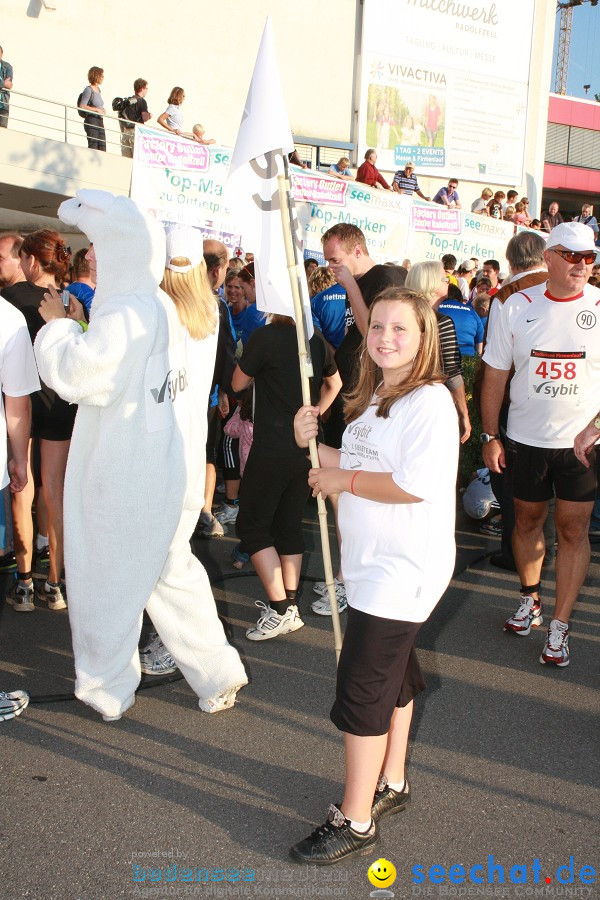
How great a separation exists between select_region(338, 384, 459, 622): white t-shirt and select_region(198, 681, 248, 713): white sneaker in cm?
129

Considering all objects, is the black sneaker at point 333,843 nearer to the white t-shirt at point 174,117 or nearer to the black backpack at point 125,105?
the white t-shirt at point 174,117

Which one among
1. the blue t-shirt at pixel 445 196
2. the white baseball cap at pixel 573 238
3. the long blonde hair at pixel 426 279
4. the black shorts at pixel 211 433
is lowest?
the black shorts at pixel 211 433

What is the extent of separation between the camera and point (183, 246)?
367cm

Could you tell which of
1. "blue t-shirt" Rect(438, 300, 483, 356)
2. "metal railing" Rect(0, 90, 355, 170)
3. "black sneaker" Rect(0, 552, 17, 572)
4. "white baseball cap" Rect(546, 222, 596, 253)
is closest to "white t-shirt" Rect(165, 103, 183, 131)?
"metal railing" Rect(0, 90, 355, 170)

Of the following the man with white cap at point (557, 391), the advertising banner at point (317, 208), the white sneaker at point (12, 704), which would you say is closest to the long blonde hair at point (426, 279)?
the man with white cap at point (557, 391)

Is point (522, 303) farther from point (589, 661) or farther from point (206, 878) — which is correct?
point (206, 878)

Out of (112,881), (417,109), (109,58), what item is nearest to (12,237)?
(112,881)

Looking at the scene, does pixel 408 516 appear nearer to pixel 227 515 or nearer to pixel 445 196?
pixel 227 515

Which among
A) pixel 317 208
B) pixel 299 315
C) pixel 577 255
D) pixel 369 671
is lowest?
pixel 369 671

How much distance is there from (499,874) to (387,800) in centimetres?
44

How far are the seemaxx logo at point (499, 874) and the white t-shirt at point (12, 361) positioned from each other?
217 cm

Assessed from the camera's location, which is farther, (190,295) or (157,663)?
(157,663)

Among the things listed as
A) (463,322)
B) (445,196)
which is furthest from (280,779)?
(445,196)

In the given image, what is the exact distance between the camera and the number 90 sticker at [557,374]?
14.5ft
